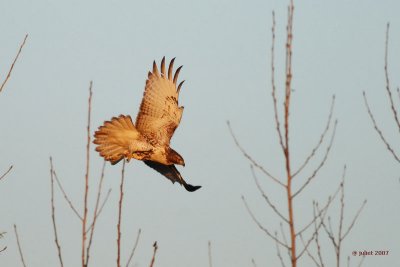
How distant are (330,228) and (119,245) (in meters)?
2.24

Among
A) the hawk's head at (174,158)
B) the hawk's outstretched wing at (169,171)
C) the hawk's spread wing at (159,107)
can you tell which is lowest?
the hawk's outstretched wing at (169,171)

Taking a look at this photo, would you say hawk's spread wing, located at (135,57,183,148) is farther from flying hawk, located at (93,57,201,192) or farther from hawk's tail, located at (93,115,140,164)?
hawk's tail, located at (93,115,140,164)

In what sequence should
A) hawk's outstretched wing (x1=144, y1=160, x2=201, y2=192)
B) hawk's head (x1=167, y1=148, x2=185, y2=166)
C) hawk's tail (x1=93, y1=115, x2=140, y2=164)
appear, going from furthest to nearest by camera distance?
hawk's outstretched wing (x1=144, y1=160, x2=201, y2=192) < hawk's head (x1=167, y1=148, x2=185, y2=166) < hawk's tail (x1=93, y1=115, x2=140, y2=164)

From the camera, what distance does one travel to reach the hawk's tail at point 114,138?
8.95 meters

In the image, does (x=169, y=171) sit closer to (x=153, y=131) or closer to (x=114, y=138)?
(x=153, y=131)

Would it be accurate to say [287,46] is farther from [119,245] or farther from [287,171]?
[119,245]

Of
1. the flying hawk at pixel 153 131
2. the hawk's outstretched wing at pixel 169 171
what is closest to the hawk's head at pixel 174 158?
the flying hawk at pixel 153 131

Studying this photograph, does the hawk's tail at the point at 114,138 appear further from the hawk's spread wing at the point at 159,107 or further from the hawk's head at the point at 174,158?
the hawk's head at the point at 174,158

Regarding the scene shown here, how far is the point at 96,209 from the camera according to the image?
3418mm

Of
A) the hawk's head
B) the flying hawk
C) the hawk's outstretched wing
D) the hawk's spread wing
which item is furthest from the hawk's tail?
the hawk's outstretched wing

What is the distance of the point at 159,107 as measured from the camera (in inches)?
380

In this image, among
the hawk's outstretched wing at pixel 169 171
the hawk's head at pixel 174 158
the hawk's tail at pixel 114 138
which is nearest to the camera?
the hawk's tail at pixel 114 138

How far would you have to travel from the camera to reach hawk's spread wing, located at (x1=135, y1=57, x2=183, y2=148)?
9.45 meters

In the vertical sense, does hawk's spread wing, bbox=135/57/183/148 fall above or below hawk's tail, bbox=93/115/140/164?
above
